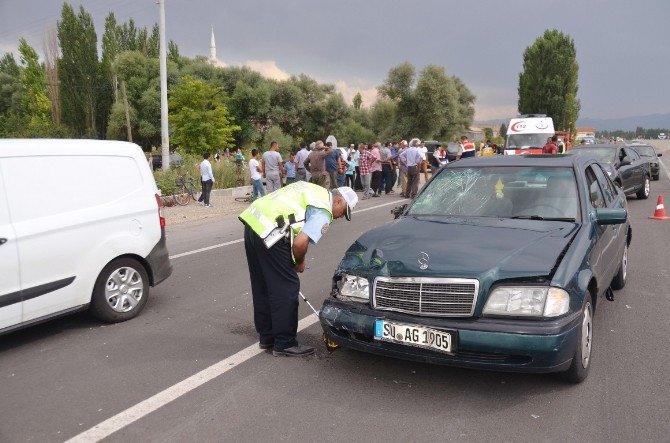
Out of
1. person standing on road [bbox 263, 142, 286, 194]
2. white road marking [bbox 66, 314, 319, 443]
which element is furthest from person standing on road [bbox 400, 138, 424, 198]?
white road marking [bbox 66, 314, 319, 443]

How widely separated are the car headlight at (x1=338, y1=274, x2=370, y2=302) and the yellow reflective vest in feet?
1.51

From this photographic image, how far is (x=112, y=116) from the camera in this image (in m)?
45.7

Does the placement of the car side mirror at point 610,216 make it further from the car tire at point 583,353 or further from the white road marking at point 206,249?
the white road marking at point 206,249

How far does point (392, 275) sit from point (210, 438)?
152 cm

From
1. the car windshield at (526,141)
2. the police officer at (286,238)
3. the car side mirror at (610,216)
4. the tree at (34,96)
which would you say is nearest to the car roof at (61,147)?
the police officer at (286,238)

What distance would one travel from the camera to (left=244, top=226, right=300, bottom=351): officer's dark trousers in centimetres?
405

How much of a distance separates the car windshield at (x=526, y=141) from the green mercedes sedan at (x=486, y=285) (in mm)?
20290

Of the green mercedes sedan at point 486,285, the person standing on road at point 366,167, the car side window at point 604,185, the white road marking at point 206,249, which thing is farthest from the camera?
the person standing on road at point 366,167

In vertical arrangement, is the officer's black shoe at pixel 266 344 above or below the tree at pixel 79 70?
below

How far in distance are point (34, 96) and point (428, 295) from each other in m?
62.5

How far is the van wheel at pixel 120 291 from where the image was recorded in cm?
517

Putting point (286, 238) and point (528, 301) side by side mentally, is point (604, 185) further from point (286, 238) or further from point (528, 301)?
point (286, 238)

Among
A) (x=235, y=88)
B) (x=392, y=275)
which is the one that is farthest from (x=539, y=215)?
(x=235, y=88)

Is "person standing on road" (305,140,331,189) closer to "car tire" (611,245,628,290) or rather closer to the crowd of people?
the crowd of people
